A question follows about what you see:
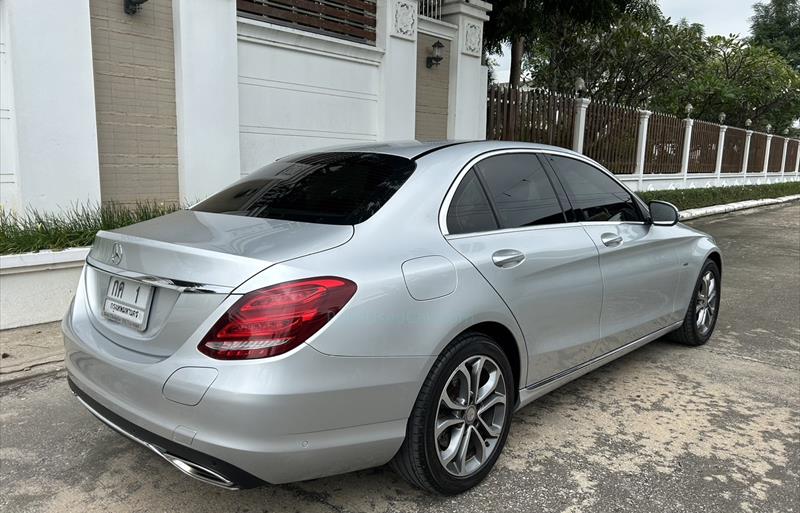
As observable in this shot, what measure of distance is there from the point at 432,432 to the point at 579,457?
3.35 feet

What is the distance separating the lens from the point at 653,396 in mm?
3924

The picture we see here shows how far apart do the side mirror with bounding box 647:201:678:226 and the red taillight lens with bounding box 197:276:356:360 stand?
2803mm

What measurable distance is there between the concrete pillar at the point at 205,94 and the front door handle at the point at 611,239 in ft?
16.0

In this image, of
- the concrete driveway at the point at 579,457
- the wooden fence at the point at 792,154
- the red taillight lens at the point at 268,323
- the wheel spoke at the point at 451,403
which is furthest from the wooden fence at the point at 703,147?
the red taillight lens at the point at 268,323

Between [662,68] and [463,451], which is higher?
[662,68]

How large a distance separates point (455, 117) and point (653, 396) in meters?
7.24

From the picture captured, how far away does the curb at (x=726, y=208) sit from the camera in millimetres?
14891

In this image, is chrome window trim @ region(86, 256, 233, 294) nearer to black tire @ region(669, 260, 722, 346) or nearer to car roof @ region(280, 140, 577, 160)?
car roof @ region(280, 140, 577, 160)

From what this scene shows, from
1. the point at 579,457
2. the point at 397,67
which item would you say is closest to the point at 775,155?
the point at 397,67

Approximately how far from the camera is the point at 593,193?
3.82 metres

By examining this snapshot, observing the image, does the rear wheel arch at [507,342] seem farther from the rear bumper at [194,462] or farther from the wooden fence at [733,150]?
the wooden fence at [733,150]

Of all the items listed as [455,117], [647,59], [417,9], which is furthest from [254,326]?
[647,59]

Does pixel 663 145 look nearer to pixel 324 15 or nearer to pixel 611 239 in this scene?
pixel 324 15

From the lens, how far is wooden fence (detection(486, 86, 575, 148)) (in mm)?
11664
